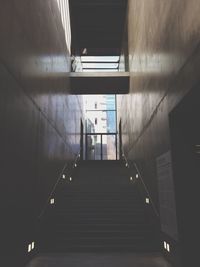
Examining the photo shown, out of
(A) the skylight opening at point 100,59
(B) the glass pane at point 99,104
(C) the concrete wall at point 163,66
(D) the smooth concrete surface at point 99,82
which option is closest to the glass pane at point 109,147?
(B) the glass pane at point 99,104

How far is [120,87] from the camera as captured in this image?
421 inches

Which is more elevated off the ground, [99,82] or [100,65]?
[100,65]

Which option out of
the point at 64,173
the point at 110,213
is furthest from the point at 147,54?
the point at 64,173

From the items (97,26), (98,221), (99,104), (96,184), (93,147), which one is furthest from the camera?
(99,104)

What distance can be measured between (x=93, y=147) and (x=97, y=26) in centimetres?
817

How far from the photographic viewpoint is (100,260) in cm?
448

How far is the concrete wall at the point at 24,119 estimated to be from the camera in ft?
10.8

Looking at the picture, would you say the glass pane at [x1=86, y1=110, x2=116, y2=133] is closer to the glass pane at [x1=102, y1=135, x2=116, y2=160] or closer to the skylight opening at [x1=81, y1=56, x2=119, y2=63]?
the glass pane at [x1=102, y1=135, x2=116, y2=160]

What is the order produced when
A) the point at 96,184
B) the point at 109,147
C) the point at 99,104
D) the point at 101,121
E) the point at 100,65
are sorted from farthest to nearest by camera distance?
the point at 99,104 < the point at 101,121 < the point at 109,147 < the point at 100,65 < the point at 96,184

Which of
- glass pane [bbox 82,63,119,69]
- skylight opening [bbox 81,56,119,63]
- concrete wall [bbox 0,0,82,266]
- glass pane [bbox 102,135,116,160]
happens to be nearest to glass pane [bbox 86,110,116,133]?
glass pane [bbox 102,135,116,160]

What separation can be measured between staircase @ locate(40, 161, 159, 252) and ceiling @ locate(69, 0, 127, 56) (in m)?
7.36

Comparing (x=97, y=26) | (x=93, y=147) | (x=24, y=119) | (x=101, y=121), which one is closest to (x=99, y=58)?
(x=97, y=26)

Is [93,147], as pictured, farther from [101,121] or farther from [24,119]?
[24,119]

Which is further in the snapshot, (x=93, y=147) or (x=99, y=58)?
(x=93, y=147)
